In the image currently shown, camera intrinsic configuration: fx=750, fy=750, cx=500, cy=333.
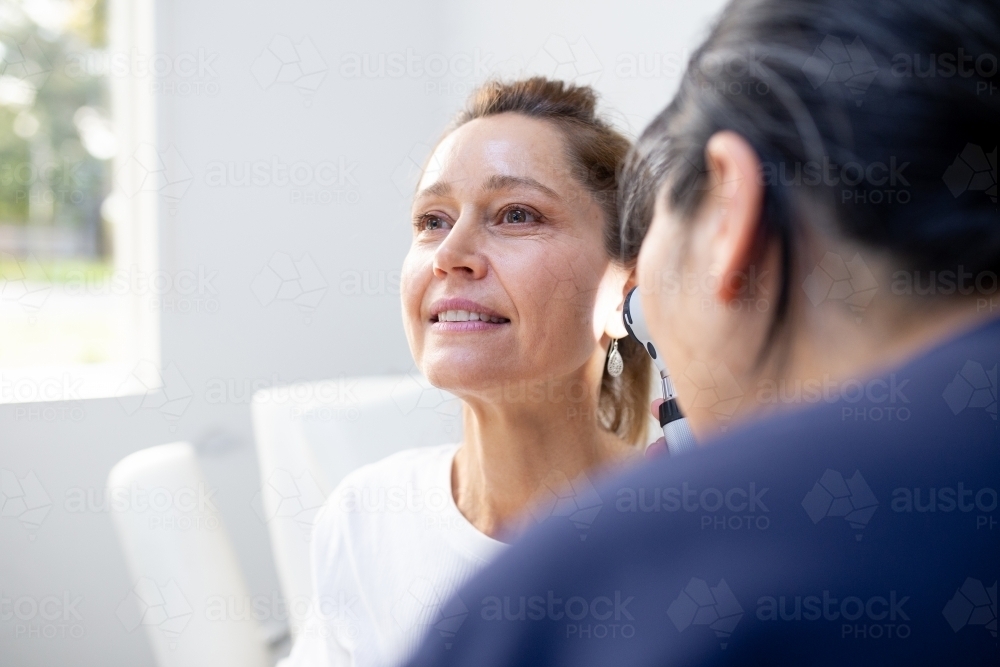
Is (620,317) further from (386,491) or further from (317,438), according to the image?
(317,438)

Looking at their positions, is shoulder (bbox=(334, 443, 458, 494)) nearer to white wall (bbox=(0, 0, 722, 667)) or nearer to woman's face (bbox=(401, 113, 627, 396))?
woman's face (bbox=(401, 113, 627, 396))

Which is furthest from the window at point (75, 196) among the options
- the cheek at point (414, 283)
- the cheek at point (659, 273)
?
the cheek at point (659, 273)

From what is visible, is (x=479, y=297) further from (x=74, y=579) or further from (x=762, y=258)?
(x=74, y=579)

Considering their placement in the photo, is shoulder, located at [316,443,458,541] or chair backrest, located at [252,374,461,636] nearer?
shoulder, located at [316,443,458,541]

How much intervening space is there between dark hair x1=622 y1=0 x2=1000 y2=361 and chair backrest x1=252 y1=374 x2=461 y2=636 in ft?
2.96

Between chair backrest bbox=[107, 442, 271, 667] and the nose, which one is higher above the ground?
the nose

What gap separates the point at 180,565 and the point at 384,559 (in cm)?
31

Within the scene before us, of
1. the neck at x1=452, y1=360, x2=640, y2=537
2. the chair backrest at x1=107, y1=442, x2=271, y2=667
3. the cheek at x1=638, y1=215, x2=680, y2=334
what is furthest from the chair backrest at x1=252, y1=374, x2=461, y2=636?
the cheek at x1=638, y1=215, x2=680, y2=334

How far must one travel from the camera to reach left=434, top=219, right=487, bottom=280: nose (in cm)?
78

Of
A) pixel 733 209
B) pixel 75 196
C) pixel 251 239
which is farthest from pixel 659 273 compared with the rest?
pixel 75 196

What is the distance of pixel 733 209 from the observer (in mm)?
357

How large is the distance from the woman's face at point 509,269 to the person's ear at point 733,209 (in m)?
0.40

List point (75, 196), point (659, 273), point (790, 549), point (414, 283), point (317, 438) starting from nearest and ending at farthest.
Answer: point (790, 549) → point (659, 273) → point (414, 283) → point (317, 438) → point (75, 196)

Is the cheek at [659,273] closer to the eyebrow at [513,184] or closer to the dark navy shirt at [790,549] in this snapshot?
the dark navy shirt at [790,549]
